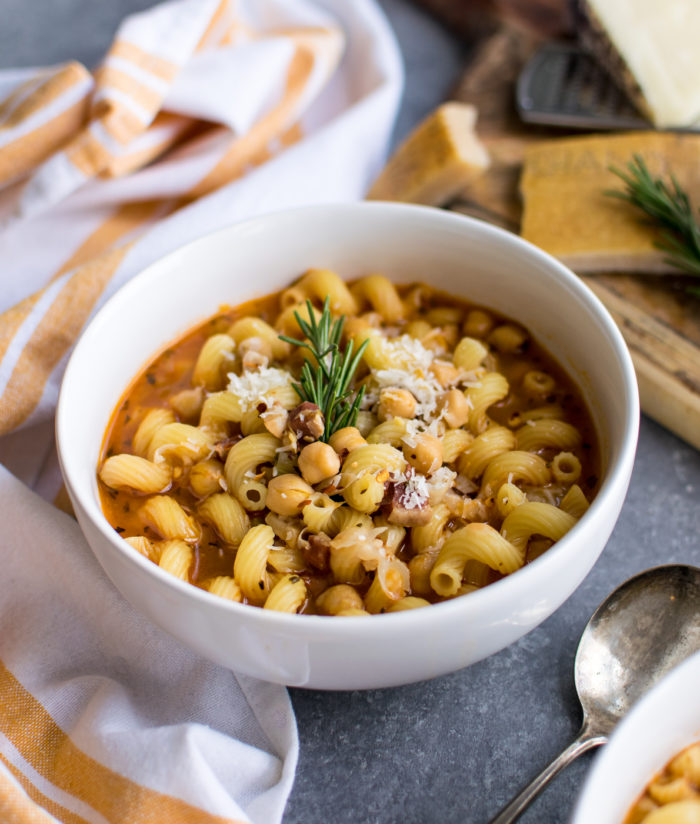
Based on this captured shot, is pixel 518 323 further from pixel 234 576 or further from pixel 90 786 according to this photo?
pixel 90 786

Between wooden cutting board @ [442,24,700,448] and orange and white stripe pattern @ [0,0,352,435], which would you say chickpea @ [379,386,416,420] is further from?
orange and white stripe pattern @ [0,0,352,435]

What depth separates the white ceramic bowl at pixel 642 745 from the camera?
166cm

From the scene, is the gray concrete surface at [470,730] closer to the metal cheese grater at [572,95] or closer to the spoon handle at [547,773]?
the spoon handle at [547,773]

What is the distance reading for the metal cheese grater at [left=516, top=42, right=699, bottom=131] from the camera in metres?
3.87

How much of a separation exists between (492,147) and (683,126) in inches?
32.8

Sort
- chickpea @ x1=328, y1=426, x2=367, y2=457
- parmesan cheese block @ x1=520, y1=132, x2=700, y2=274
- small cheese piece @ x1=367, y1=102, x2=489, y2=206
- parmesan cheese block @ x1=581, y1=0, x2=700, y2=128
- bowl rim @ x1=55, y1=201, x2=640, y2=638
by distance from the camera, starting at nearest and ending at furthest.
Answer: bowl rim @ x1=55, y1=201, x2=640, y2=638
chickpea @ x1=328, y1=426, x2=367, y2=457
parmesan cheese block @ x1=520, y1=132, x2=700, y2=274
small cheese piece @ x1=367, y1=102, x2=489, y2=206
parmesan cheese block @ x1=581, y1=0, x2=700, y2=128

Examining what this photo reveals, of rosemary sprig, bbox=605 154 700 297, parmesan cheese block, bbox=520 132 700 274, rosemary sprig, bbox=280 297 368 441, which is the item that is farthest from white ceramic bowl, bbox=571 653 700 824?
parmesan cheese block, bbox=520 132 700 274

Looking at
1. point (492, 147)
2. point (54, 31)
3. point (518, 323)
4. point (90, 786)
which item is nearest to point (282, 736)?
point (90, 786)

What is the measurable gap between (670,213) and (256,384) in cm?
176

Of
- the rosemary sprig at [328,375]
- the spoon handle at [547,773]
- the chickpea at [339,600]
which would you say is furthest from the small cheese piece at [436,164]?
the spoon handle at [547,773]

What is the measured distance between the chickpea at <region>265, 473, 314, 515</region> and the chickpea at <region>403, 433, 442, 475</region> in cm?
28

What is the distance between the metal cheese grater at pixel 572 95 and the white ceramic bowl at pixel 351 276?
147 centimetres

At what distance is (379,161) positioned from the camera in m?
3.75

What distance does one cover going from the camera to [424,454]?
2.26 metres
